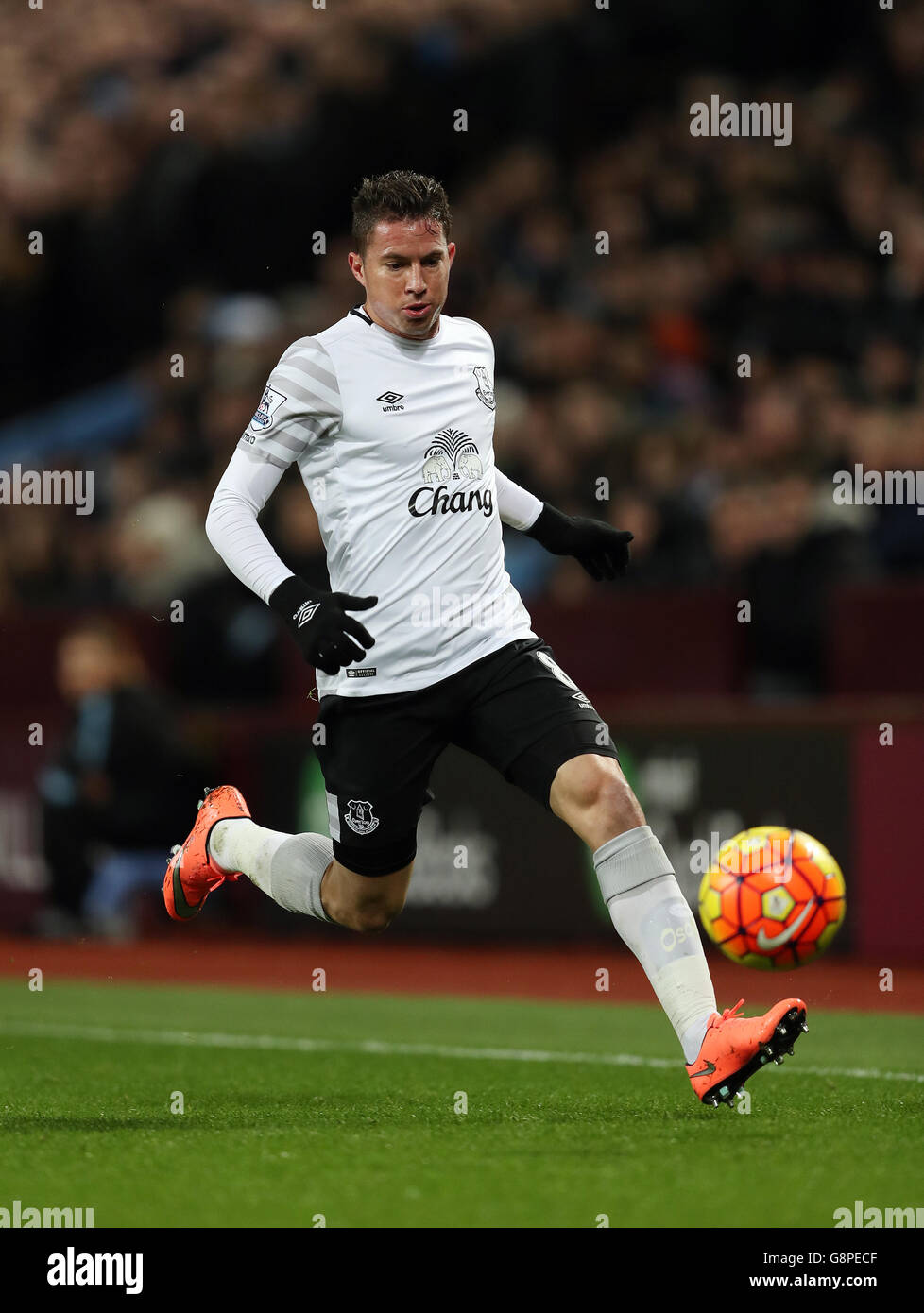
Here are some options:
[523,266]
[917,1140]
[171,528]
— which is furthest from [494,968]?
[917,1140]

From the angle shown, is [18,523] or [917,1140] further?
[18,523]

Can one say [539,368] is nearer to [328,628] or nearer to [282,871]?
[282,871]

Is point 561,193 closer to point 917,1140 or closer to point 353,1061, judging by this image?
point 353,1061

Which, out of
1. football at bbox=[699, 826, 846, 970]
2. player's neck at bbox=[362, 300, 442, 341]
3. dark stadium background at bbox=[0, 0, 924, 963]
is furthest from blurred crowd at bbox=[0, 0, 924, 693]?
player's neck at bbox=[362, 300, 442, 341]

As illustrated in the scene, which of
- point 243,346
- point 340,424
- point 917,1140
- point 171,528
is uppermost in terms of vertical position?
point 243,346

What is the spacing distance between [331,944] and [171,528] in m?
3.12

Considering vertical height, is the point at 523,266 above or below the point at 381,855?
above

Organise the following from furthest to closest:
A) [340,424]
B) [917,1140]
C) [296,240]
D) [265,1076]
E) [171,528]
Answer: [296,240] < [171,528] < [265,1076] < [340,424] < [917,1140]

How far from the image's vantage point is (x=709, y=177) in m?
14.2

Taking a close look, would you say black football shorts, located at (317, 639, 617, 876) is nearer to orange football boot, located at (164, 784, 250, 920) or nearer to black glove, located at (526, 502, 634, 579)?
black glove, located at (526, 502, 634, 579)

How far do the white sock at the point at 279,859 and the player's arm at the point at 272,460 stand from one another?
1.00 meters

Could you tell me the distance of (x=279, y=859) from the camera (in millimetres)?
6496

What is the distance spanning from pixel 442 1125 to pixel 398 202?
2.52m

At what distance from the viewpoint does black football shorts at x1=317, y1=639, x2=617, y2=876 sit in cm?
577
